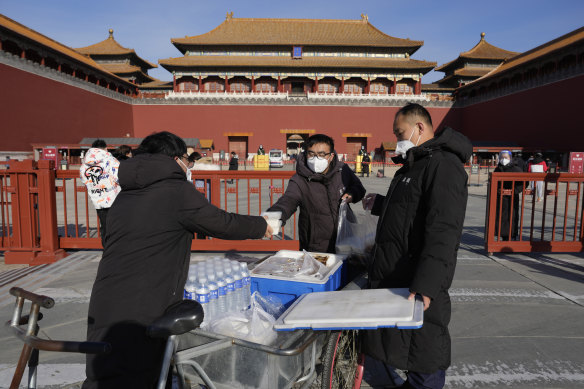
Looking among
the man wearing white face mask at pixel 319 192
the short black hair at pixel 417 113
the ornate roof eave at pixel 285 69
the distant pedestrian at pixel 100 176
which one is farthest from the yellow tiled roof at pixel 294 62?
the short black hair at pixel 417 113

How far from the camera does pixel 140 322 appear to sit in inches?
62.7

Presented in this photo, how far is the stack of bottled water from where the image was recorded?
1.90 m

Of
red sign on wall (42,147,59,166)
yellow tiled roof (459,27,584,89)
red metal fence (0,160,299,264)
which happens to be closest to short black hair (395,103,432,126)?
red metal fence (0,160,299,264)

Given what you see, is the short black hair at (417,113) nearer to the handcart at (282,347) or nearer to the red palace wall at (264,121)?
the handcart at (282,347)

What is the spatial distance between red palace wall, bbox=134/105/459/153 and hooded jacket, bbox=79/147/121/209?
88.5 ft

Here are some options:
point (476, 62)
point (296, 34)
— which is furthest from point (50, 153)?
point (476, 62)

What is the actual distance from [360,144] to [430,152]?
1200 inches

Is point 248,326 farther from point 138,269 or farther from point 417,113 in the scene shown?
point 417,113

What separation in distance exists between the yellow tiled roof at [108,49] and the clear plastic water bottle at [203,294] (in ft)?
115

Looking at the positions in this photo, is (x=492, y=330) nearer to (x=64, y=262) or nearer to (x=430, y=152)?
(x=430, y=152)

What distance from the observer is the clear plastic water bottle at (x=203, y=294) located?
1871 millimetres

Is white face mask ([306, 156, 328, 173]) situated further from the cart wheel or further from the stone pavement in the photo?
the stone pavement

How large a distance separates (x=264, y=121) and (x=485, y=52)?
20.0 meters

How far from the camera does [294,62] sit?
3119 cm
